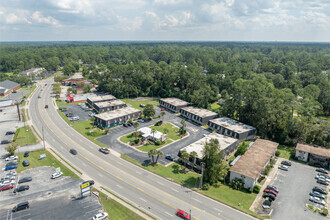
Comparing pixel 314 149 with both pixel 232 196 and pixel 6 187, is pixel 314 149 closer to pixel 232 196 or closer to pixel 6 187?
pixel 232 196

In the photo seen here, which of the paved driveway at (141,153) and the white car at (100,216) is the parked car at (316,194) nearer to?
the paved driveway at (141,153)

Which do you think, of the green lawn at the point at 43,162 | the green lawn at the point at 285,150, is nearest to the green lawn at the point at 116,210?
the green lawn at the point at 43,162

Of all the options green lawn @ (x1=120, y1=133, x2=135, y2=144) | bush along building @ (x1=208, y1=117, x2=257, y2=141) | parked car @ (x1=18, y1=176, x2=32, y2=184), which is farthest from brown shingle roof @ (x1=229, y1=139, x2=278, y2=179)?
parked car @ (x1=18, y1=176, x2=32, y2=184)

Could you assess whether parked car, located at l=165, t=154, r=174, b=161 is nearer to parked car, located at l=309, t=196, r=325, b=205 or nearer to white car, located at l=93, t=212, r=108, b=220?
white car, located at l=93, t=212, r=108, b=220

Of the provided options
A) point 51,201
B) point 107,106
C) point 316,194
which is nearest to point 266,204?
point 316,194

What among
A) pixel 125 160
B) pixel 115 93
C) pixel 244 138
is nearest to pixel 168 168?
pixel 125 160
